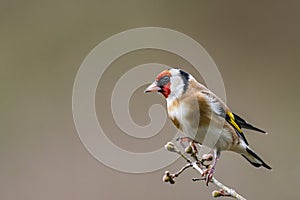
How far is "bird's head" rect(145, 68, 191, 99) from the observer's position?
1.09 m

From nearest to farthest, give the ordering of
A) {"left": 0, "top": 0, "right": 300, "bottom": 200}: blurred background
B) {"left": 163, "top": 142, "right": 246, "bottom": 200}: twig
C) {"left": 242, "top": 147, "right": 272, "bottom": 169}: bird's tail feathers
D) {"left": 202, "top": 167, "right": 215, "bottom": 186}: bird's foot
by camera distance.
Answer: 1. {"left": 163, "top": 142, "right": 246, "bottom": 200}: twig
2. {"left": 202, "top": 167, "right": 215, "bottom": 186}: bird's foot
3. {"left": 242, "top": 147, "right": 272, "bottom": 169}: bird's tail feathers
4. {"left": 0, "top": 0, "right": 300, "bottom": 200}: blurred background

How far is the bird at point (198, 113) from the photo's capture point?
3.63ft

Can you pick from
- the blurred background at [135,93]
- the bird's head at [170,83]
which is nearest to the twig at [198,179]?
the bird's head at [170,83]

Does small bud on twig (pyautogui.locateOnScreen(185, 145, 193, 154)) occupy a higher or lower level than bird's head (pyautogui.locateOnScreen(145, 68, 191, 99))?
lower

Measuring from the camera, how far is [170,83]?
1.11 m

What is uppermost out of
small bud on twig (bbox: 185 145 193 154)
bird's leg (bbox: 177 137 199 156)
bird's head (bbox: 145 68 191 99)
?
bird's head (bbox: 145 68 191 99)

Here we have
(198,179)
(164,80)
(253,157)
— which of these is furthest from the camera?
(253,157)

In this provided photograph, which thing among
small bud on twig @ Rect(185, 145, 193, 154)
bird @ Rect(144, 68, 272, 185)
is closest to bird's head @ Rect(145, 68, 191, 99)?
bird @ Rect(144, 68, 272, 185)

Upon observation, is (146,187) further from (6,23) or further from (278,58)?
(6,23)

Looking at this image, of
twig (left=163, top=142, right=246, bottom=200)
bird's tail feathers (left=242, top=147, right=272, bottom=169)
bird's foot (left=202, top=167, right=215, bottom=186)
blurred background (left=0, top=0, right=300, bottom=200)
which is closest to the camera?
twig (left=163, top=142, right=246, bottom=200)

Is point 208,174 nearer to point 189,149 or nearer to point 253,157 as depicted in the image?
point 189,149

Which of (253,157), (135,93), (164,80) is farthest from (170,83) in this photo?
(135,93)

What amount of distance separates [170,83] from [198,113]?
0.09 m

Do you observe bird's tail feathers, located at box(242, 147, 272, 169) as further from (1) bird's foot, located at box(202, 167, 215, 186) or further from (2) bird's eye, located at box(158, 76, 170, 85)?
(2) bird's eye, located at box(158, 76, 170, 85)
